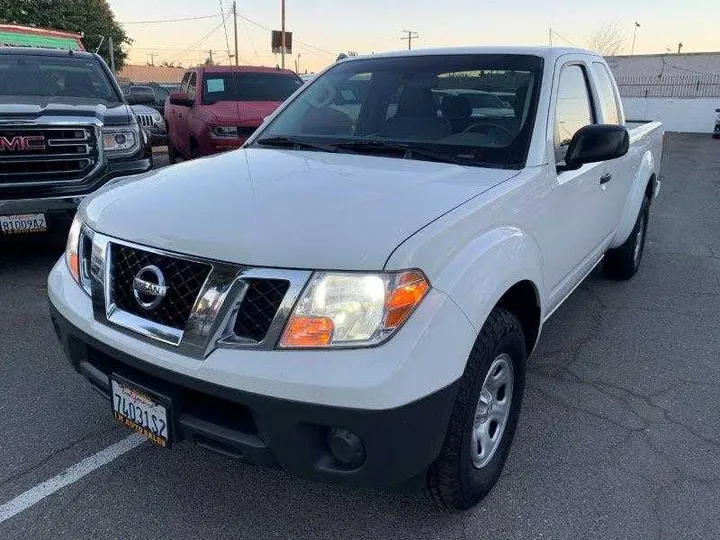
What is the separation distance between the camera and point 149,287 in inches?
78.4

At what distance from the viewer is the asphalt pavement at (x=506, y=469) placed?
227 cm

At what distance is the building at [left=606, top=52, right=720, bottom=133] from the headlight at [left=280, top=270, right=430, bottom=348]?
2262cm

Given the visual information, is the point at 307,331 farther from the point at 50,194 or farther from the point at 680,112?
the point at 680,112

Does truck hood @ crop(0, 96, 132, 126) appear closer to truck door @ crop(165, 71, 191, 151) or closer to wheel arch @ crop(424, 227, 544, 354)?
wheel arch @ crop(424, 227, 544, 354)

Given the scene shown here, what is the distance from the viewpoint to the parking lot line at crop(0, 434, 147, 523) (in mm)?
2332

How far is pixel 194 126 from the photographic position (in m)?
9.09

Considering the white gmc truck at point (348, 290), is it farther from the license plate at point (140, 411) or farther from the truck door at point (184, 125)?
the truck door at point (184, 125)

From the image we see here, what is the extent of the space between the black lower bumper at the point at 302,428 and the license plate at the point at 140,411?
0.15 ft

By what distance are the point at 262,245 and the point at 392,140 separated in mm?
1352

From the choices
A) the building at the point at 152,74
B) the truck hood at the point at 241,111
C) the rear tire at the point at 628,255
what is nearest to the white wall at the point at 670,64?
the truck hood at the point at 241,111

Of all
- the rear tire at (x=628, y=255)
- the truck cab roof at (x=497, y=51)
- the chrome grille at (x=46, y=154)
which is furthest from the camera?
the rear tire at (x=628, y=255)

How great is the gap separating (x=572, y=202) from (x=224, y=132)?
21.5 feet

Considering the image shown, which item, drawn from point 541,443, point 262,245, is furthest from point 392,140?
point 541,443

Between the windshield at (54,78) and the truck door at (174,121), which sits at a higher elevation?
the windshield at (54,78)
